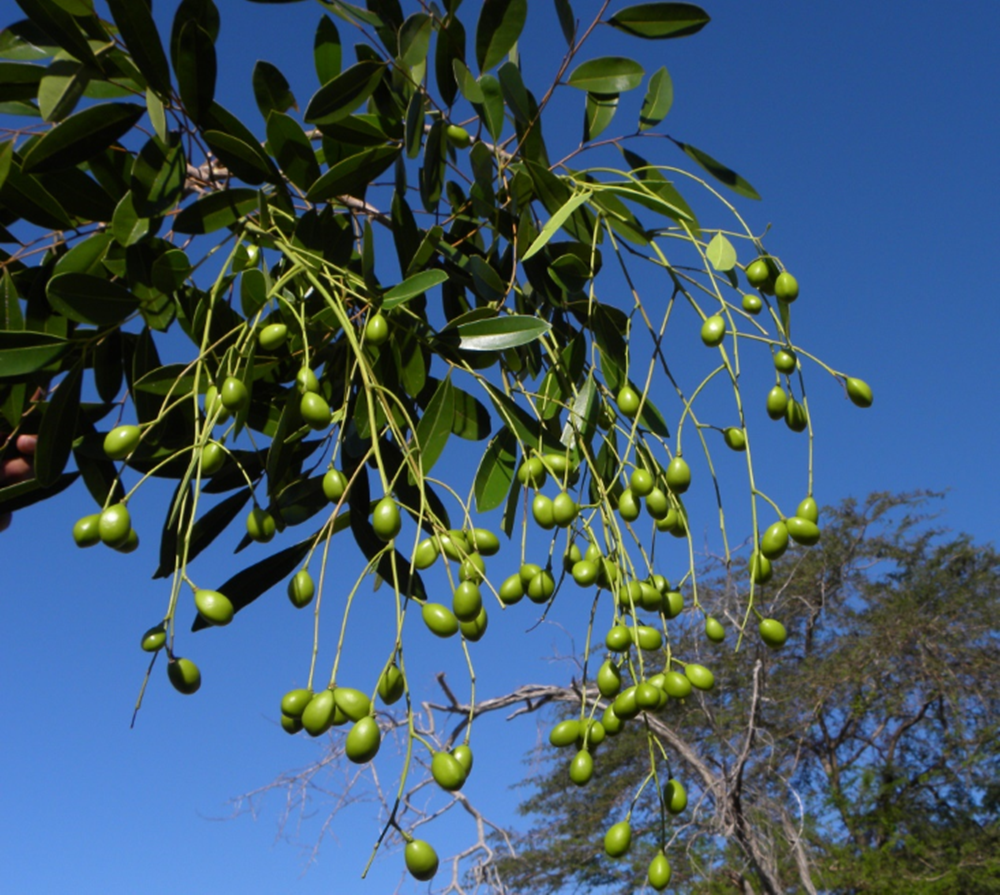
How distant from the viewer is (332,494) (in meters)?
0.75

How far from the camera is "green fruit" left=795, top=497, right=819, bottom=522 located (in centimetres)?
94

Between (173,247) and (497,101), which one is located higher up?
(497,101)

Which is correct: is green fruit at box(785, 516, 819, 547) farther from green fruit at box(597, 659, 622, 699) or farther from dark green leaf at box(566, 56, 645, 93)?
dark green leaf at box(566, 56, 645, 93)

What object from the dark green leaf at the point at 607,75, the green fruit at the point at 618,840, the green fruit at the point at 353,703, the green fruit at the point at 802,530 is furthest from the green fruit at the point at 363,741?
the dark green leaf at the point at 607,75

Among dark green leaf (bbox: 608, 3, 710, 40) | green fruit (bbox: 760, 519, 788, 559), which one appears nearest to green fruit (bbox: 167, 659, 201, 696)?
green fruit (bbox: 760, 519, 788, 559)

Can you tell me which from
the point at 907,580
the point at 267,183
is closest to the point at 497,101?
the point at 267,183

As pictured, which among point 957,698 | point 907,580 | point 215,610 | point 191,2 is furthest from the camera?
point 907,580

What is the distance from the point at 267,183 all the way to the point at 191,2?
151 mm

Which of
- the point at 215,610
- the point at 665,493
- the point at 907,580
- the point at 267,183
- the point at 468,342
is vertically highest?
the point at 907,580

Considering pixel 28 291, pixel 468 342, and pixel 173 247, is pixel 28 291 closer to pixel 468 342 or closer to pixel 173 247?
pixel 173 247

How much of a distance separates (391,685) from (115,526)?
22 centimetres


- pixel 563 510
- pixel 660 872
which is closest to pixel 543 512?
pixel 563 510

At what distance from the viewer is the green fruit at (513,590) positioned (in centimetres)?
89

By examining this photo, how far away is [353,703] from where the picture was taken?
66cm
